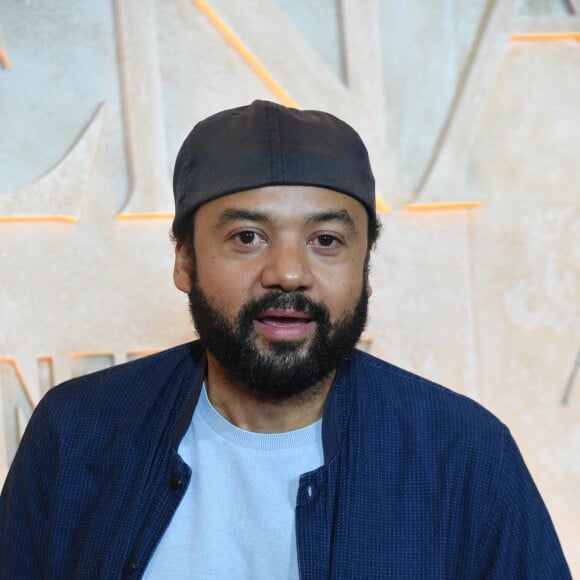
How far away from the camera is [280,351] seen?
1.41 metres

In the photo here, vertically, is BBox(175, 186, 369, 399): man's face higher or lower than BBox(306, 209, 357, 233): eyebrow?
lower

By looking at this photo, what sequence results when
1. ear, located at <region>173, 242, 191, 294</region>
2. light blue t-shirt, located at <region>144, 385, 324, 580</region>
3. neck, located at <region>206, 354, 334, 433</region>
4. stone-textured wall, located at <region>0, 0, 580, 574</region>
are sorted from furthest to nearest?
stone-textured wall, located at <region>0, 0, 580, 574</region>
ear, located at <region>173, 242, 191, 294</region>
neck, located at <region>206, 354, 334, 433</region>
light blue t-shirt, located at <region>144, 385, 324, 580</region>

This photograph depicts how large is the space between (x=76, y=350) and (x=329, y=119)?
1189mm

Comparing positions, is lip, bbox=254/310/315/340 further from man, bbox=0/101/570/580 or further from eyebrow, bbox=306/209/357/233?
eyebrow, bbox=306/209/357/233

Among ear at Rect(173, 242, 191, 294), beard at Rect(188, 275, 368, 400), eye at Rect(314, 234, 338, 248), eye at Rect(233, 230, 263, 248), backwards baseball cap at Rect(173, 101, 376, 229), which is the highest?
backwards baseball cap at Rect(173, 101, 376, 229)

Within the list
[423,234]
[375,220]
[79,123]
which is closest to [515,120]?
[423,234]

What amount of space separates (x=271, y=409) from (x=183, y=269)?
0.32 metres

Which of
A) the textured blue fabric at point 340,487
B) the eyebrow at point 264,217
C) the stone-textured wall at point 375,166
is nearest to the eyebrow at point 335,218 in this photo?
the eyebrow at point 264,217

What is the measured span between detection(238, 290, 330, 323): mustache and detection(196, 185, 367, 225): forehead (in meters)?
0.13

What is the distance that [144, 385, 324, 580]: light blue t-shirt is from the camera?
1.34 metres

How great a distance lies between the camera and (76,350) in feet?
7.83

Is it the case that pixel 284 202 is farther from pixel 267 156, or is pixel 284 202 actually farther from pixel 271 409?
pixel 271 409

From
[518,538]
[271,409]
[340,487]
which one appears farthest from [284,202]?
[518,538]

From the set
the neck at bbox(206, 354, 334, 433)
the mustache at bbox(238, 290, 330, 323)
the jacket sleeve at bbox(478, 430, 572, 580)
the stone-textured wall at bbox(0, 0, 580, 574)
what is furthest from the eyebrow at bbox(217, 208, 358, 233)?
the stone-textured wall at bbox(0, 0, 580, 574)
